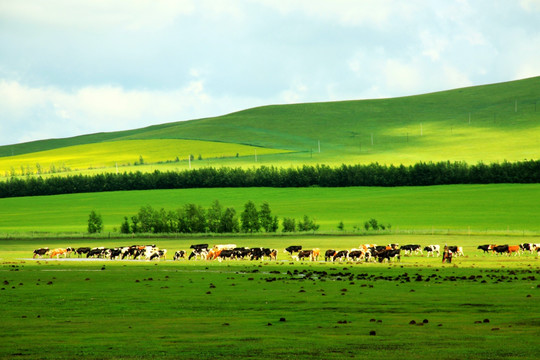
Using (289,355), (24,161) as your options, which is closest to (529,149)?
(24,161)

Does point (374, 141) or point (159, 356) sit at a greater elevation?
point (374, 141)

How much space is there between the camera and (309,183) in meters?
138

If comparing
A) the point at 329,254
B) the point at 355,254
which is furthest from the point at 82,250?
the point at 355,254

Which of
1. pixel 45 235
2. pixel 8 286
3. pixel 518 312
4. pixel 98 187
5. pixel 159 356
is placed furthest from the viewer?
pixel 98 187

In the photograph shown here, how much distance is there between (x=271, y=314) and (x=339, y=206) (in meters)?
92.5

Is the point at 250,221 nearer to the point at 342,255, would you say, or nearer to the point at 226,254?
the point at 226,254

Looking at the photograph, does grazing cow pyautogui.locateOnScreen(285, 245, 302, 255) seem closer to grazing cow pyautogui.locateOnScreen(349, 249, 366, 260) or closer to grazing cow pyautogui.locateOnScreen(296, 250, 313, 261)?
grazing cow pyautogui.locateOnScreen(296, 250, 313, 261)

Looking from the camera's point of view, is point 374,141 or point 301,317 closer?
point 301,317

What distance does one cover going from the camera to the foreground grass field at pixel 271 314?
58.7 ft

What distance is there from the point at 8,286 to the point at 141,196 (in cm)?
10038

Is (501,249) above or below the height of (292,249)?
below

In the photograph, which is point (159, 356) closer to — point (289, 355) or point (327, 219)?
point (289, 355)

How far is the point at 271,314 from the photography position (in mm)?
24531

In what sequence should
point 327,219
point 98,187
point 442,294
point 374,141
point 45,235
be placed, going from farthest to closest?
point 374,141
point 98,187
point 327,219
point 45,235
point 442,294
